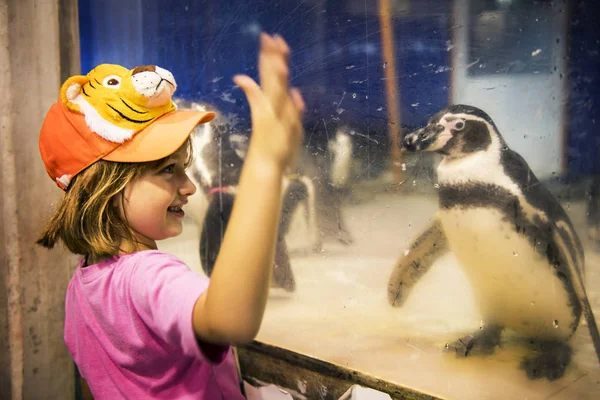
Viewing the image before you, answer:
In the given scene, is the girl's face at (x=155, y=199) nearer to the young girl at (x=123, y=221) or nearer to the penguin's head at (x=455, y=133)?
the young girl at (x=123, y=221)

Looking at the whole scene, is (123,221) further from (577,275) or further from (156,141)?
(577,275)

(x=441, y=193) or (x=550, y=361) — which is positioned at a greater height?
(x=441, y=193)

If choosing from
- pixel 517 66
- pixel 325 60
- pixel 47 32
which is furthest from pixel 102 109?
pixel 47 32

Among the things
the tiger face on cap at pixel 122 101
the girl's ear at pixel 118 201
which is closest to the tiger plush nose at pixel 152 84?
the tiger face on cap at pixel 122 101

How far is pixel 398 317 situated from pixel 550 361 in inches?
11.2

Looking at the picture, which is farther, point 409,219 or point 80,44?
point 80,44

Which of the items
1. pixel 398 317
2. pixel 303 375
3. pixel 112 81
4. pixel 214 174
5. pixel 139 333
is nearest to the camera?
pixel 139 333

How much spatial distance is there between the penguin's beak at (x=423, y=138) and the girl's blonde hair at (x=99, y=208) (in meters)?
0.47

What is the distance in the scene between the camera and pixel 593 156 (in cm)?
82

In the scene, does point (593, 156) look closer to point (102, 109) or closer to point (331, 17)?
point (331, 17)

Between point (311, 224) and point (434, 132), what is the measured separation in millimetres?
353

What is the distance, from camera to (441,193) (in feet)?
3.20

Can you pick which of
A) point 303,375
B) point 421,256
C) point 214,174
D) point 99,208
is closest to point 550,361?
point 421,256

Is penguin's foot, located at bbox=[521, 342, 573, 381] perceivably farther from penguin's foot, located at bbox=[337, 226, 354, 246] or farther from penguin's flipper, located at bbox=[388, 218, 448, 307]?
penguin's foot, located at bbox=[337, 226, 354, 246]
